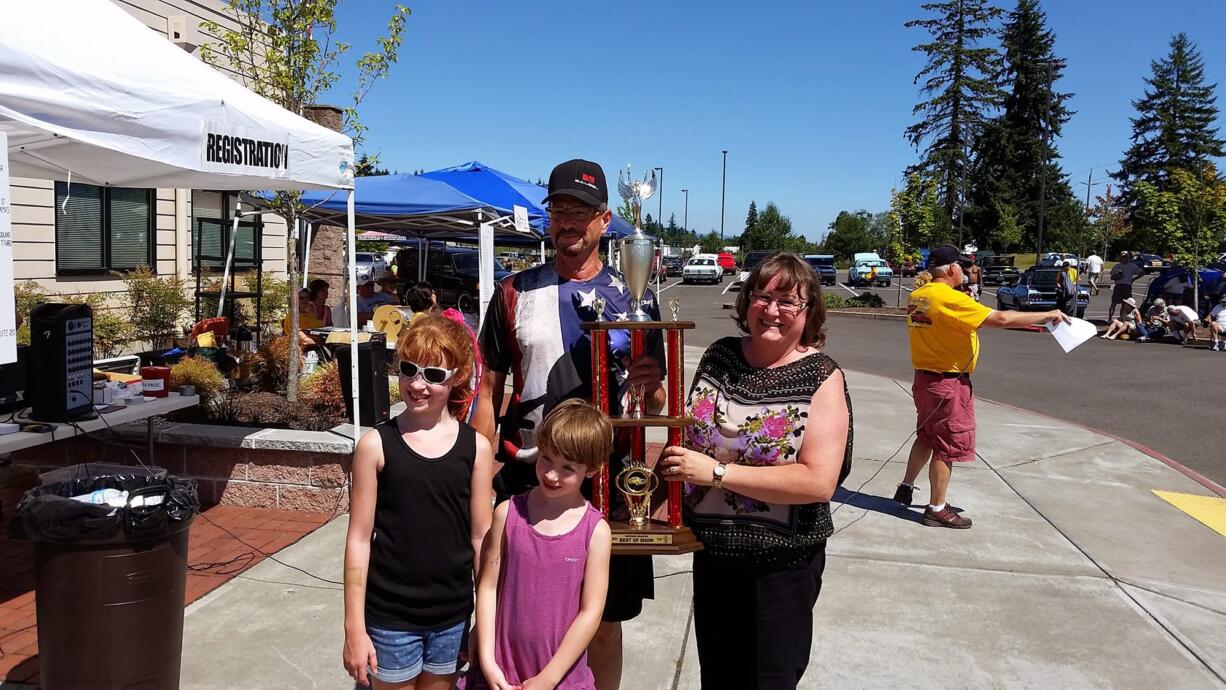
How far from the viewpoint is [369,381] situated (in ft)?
18.6

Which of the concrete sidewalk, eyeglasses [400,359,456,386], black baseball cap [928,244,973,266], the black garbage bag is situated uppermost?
black baseball cap [928,244,973,266]

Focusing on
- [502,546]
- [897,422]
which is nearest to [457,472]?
[502,546]

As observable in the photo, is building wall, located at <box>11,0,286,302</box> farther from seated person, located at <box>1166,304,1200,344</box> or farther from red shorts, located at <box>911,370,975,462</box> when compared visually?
seated person, located at <box>1166,304,1200,344</box>

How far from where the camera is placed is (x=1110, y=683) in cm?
337

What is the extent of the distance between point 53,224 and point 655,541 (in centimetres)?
1194

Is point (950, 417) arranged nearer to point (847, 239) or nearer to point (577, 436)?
point (577, 436)

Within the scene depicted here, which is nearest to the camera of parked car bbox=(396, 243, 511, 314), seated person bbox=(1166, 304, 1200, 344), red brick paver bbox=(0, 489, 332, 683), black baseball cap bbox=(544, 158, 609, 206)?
black baseball cap bbox=(544, 158, 609, 206)

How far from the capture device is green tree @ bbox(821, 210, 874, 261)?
73.9 metres

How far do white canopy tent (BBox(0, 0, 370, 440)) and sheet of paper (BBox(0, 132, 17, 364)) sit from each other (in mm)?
354

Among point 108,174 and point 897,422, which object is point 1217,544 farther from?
point 108,174

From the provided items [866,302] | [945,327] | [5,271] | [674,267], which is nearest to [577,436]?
[5,271]

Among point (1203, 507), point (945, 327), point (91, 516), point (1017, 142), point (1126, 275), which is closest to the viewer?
point (91, 516)

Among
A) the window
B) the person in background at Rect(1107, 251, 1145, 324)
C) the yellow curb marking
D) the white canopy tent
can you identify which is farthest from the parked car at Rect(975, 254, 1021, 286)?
the white canopy tent

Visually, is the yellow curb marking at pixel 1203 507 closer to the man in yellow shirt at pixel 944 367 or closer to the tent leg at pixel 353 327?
the man in yellow shirt at pixel 944 367
